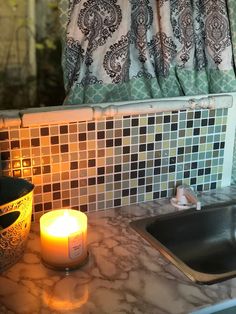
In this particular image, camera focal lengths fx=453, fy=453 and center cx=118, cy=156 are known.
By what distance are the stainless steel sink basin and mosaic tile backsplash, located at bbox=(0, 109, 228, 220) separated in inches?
5.5

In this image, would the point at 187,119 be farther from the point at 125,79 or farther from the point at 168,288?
the point at 168,288

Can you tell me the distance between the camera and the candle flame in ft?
3.65

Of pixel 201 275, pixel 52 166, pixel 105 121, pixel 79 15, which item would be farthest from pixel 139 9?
pixel 201 275

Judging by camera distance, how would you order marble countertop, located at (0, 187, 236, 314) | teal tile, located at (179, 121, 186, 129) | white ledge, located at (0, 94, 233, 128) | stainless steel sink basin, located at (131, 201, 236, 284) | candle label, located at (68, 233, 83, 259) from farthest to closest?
teal tile, located at (179, 121, 186, 129), stainless steel sink basin, located at (131, 201, 236, 284), white ledge, located at (0, 94, 233, 128), candle label, located at (68, 233, 83, 259), marble countertop, located at (0, 187, 236, 314)

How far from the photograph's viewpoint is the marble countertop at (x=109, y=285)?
97 centimetres

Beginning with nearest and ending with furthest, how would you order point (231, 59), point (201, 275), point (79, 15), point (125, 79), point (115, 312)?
point (115, 312)
point (201, 275)
point (79, 15)
point (125, 79)
point (231, 59)

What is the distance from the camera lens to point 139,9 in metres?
1.34

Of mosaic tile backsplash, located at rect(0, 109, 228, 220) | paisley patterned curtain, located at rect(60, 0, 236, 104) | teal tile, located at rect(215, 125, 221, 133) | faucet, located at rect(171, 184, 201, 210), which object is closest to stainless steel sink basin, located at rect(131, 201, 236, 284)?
faucet, located at rect(171, 184, 201, 210)

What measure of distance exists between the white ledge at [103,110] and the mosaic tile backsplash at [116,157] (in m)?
0.03

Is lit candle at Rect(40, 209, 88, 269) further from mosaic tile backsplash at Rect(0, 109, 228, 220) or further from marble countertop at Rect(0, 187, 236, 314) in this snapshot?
mosaic tile backsplash at Rect(0, 109, 228, 220)

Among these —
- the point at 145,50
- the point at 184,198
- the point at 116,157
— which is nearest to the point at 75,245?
the point at 116,157

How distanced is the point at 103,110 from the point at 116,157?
0.17 metres

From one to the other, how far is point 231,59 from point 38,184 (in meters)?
0.74

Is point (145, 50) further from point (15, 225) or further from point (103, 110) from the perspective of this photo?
point (15, 225)
